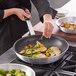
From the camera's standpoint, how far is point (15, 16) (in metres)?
1.79

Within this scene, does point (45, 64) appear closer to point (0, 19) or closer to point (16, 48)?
point (16, 48)

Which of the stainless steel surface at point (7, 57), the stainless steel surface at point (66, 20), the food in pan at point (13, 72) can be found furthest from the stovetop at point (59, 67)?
the stainless steel surface at point (66, 20)

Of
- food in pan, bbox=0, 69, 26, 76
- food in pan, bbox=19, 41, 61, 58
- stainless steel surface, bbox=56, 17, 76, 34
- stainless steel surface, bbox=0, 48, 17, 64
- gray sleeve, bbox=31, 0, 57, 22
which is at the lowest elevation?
stainless steel surface, bbox=56, 17, 76, 34

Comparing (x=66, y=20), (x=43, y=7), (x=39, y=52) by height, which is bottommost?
(x=66, y=20)

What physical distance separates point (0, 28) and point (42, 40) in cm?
51

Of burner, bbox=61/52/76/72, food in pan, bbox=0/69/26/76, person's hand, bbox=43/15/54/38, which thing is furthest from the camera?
person's hand, bbox=43/15/54/38

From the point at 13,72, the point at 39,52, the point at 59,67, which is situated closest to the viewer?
the point at 13,72

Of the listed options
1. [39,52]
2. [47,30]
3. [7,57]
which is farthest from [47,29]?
[7,57]

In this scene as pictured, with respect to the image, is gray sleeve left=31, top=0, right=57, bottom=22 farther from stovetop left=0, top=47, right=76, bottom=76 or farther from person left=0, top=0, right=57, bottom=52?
stovetop left=0, top=47, right=76, bottom=76

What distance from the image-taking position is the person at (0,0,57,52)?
64.2 inches

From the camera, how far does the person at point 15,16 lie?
1.63 metres

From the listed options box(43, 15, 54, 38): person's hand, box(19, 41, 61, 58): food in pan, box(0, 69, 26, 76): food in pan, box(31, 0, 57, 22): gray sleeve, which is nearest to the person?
box(31, 0, 57, 22): gray sleeve

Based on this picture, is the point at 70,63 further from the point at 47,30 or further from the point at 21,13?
the point at 21,13

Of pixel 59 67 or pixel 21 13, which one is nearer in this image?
pixel 59 67
